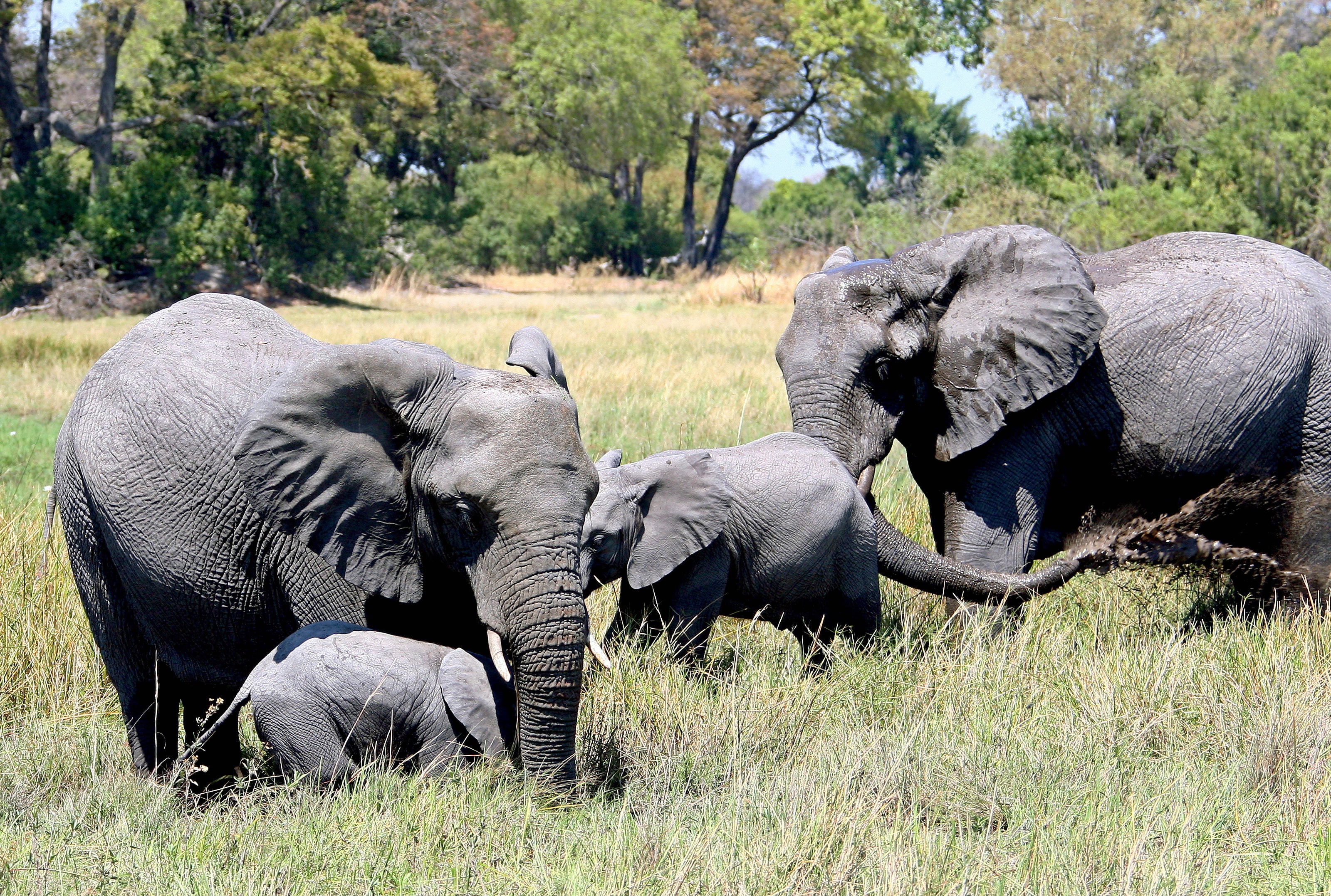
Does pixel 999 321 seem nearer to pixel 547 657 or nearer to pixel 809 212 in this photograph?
pixel 547 657

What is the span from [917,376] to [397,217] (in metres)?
35.0

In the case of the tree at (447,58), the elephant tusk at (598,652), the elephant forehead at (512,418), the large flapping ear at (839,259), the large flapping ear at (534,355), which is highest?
the tree at (447,58)

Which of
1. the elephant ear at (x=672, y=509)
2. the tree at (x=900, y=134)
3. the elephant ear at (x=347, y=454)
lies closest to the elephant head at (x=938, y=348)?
the elephant ear at (x=672, y=509)

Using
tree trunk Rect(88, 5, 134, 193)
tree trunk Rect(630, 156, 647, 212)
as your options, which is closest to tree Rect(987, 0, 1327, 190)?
tree trunk Rect(88, 5, 134, 193)

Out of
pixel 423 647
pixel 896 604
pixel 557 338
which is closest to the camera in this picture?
pixel 423 647

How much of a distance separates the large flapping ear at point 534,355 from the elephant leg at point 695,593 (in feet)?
4.08

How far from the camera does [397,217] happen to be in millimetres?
39094

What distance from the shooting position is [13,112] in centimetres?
2638

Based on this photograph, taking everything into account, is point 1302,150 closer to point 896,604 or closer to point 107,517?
point 896,604

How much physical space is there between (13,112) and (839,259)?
2465 cm

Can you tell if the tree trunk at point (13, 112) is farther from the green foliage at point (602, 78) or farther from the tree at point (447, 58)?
the green foliage at point (602, 78)

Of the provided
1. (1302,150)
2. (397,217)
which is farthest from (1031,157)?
(397,217)

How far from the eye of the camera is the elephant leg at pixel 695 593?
5.19 m

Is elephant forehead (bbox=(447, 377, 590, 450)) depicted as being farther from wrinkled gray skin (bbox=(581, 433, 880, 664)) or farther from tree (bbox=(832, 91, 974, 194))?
tree (bbox=(832, 91, 974, 194))
